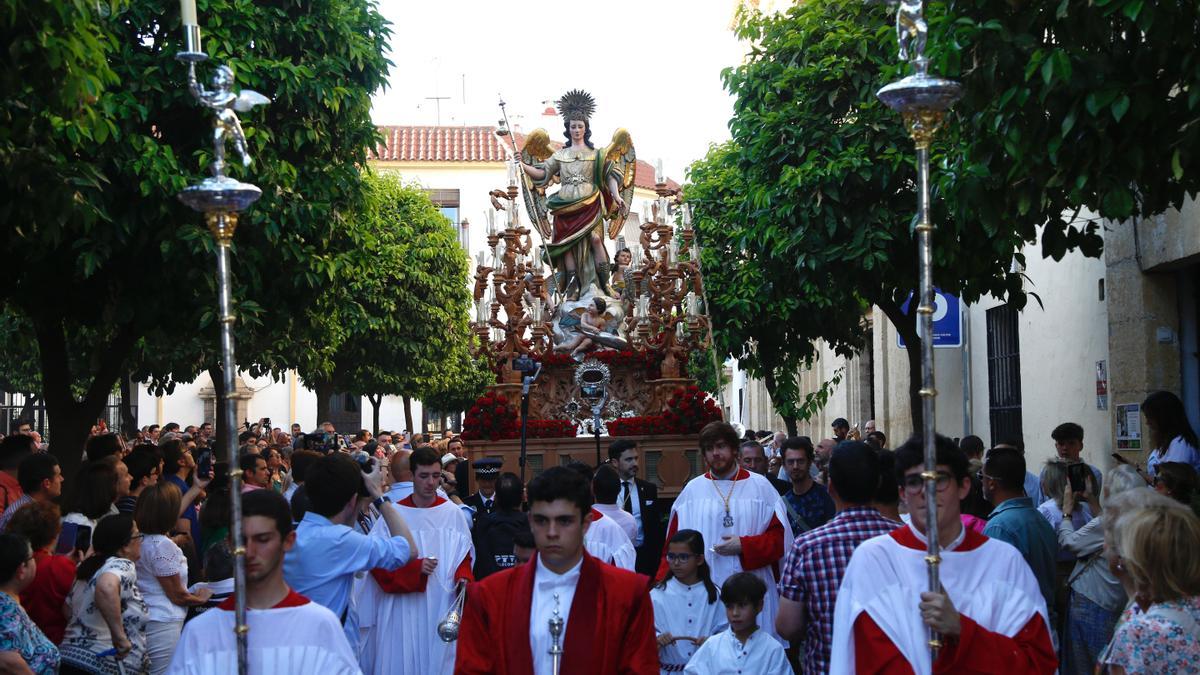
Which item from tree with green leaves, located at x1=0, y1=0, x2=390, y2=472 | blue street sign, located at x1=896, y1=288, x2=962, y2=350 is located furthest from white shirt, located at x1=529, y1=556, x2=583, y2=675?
blue street sign, located at x1=896, y1=288, x2=962, y2=350

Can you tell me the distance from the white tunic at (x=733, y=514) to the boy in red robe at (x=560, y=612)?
3562 mm

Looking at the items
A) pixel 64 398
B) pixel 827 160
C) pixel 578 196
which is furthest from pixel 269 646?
pixel 578 196

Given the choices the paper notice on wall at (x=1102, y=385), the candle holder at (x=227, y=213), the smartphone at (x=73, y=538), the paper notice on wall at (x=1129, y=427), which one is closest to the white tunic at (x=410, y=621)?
the smartphone at (x=73, y=538)

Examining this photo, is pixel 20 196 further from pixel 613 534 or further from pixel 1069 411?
pixel 1069 411

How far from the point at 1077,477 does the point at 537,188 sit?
11979 mm

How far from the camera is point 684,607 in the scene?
7.66m

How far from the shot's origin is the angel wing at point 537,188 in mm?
19203

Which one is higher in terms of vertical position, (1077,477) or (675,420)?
(675,420)

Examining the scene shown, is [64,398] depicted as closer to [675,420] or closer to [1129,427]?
[675,420]

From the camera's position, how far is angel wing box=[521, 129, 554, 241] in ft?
63.0

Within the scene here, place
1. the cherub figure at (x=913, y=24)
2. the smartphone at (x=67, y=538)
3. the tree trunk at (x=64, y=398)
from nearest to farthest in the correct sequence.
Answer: the cherub figure at (x=913, y=24)
the smartphone at (x=67, y=538)
the tree trunk at (x=64, y=398)

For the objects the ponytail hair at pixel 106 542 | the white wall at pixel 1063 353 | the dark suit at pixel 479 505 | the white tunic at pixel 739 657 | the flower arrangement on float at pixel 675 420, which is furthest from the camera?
the flower arrangement on float at pixel 675 420

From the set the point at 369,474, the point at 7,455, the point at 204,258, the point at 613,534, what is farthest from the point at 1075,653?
the point at 204,258

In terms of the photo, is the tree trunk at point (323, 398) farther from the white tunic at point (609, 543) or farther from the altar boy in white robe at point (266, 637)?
the altar boy in white robe at point (266, 637)
